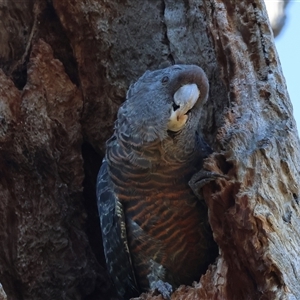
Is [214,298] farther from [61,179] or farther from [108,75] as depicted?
[108,75]

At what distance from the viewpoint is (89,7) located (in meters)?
3.24

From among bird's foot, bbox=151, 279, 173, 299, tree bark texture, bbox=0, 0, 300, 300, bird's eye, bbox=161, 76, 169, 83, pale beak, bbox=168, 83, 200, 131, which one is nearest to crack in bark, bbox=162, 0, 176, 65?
tree bark texture, bbox=0, 0, 300, 300

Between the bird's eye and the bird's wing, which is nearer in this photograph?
the bird's eye

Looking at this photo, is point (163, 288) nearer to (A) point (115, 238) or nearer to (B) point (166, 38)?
(A) point (115, 238)

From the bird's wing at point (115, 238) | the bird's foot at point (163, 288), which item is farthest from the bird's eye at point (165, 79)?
the bird's foot at point (163, 288)

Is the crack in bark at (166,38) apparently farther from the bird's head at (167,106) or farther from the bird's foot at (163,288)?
the bird's foot at (163,288)

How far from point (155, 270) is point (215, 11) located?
1325mm

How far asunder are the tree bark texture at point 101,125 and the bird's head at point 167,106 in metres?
0.16

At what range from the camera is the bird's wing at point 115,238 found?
2.77 m

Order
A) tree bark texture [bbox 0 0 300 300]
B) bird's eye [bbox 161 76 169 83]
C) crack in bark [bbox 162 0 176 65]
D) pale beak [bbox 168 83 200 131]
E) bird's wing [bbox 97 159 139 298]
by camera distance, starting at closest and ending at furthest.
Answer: tree bark texture [bbox 0 0 300 300], pale beak [bbox 168 83 200 131], bird's eye [bbox 161 76 169 83], bird's wing [bbox 97 159 139 298], crack in bark [bbox 162 0 176 65]

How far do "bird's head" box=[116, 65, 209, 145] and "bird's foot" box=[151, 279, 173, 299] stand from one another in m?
0.68

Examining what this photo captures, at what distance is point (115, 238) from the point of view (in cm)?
280

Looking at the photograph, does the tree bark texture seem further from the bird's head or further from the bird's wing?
the bird's wing

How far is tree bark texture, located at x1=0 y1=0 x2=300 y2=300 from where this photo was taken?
226cm
